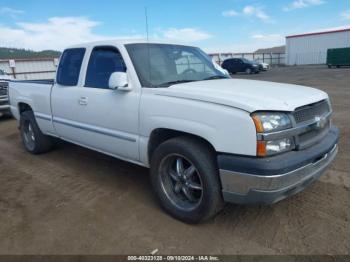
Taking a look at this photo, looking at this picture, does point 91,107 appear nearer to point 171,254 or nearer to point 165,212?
point 165,212

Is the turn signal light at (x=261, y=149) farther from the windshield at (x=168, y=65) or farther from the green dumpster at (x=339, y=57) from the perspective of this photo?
the green dumpster at (x=339, y=57)

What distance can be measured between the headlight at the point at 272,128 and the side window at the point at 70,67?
283 centimetres

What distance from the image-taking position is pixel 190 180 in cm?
333

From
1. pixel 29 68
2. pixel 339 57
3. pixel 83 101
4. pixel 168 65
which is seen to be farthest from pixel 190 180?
pixel 339 57

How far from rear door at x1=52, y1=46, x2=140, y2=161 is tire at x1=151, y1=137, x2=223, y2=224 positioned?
454 millimetres

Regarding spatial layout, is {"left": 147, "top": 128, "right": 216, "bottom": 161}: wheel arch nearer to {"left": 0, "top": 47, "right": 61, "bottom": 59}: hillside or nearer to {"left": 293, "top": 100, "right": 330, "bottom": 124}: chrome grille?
{"left": 293, "top": 100, "right": 330, "bottom": 124}: chrome grille

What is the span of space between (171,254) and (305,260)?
112cm

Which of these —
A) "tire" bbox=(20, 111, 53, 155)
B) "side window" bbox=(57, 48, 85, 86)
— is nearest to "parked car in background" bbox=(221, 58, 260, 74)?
"tire" bbox=(20, 111, 53, 155)

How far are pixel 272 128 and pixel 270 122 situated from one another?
5 centimetres

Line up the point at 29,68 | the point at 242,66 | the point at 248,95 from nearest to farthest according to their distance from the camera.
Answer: the point at 248,95
the point at 29,68
the point at 242,66

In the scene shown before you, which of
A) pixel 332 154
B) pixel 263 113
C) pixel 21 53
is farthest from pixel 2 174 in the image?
pixel 21 53

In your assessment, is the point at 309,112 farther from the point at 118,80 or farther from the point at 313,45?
the point at 313,45

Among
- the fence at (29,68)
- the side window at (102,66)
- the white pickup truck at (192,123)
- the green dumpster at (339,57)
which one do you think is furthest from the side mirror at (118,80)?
the green dumpster at (339,57)

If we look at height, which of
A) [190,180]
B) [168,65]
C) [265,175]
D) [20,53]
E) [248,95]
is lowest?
[190,180]
